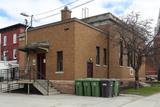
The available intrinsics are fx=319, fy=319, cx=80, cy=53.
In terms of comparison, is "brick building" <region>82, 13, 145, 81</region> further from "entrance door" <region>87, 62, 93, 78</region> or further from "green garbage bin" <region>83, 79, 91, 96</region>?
"green garbage bin" <region>83, 79, 91, 96</region>

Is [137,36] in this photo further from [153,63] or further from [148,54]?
[153,63]

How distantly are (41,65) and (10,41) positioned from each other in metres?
30.7

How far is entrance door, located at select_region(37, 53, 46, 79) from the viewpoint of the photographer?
29453 mm

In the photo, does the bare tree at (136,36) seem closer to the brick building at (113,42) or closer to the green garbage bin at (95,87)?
the brick building at (113,42)

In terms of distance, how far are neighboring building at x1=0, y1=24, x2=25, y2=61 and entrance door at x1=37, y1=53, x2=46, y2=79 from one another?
27.3 meters

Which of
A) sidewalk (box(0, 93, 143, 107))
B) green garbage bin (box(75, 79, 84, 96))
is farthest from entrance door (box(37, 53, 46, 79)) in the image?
sidewalk (box(0, 93, 143, 107))

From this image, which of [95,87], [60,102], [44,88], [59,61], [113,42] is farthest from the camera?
[113,42]

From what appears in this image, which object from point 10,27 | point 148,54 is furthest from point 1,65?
point 148,54

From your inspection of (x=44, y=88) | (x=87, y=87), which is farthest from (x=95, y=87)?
(x=44, y=88)

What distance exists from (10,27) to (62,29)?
109 feet

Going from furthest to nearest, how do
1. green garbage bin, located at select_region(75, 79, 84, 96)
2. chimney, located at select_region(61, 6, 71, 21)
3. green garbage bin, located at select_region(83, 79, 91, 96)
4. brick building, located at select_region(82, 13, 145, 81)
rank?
1. brick building, located at select_region(82, 13, 145, 81)
2. chimney, located at select_region(61, 6, 71, 21)
3. green garbage bin, located at select_region(75, 79, 84, 96)
4. green garbage bin, located at select_region(83, 79, 91, 96)

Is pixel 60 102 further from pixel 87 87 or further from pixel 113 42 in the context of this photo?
pixel 113 42

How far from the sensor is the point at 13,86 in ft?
93.0

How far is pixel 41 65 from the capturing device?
29938 millimetres
